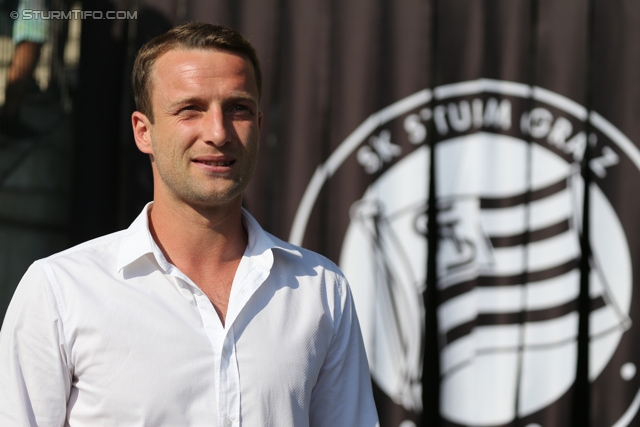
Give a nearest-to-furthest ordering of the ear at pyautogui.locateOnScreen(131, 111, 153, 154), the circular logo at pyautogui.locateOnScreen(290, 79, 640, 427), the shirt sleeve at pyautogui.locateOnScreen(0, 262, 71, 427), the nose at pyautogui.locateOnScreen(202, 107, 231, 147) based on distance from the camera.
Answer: the shirt sleeve at pyautogui.locateOnScreen(0, 262, 71, 427), the nose at pyautogui.locateOnScreen(202, 107, 231, 147), the ear at pyautogui.locateOnScreen(131, 111, 153, 154), the circular logo at pyautogui.locateOnScreen(290, 79, 640, 427)

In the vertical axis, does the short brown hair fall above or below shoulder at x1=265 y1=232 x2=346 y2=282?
above

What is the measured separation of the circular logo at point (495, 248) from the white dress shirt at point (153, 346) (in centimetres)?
116

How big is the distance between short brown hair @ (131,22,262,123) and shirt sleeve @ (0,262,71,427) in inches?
13.8

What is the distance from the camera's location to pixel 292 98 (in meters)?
2.43

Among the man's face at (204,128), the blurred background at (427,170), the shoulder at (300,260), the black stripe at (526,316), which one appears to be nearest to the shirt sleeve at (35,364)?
the man's face at (204,128)

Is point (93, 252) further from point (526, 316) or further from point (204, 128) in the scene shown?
point (526, 316)

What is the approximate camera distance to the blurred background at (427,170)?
2381 millimetres

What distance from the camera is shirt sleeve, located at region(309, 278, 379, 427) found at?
126 cm

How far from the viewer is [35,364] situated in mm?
1076

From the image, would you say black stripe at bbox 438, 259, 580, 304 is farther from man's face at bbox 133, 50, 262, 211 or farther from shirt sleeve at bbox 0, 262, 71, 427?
shirt sleeve at bbox 0, 262, 71, 427

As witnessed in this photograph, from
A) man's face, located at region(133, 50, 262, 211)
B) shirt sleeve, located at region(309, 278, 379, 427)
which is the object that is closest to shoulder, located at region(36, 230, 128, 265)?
man's face, located at region(133, 50, 262, 211)

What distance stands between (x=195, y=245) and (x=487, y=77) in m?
1.45

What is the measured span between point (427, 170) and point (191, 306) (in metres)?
1.38

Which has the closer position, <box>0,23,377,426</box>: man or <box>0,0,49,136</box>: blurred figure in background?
<box>0,23,377,426</box>: man
